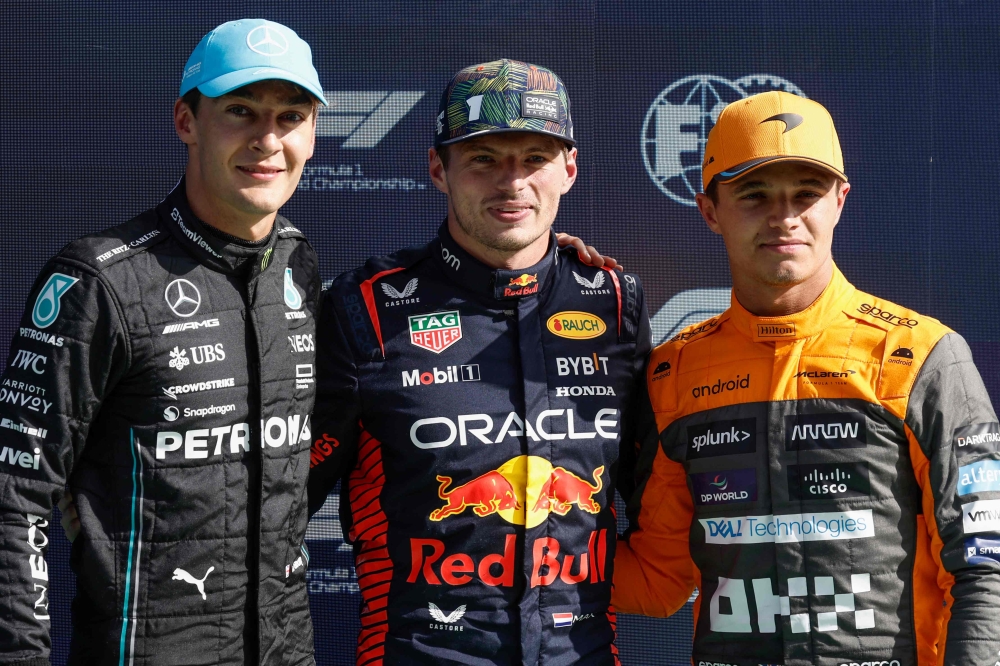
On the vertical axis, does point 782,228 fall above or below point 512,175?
below

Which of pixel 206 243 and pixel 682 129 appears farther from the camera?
pixel 682 129

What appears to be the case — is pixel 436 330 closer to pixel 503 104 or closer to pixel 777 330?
pixel 503 104

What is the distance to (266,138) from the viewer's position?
1802 mm

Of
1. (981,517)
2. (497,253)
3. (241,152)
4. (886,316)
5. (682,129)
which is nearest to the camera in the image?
(981,517)

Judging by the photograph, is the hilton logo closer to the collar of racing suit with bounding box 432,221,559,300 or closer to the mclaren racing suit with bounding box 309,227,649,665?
the mclaren racing suit with bounding box 309,227,649,665

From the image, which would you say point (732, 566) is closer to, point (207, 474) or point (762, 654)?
point (762, 654)

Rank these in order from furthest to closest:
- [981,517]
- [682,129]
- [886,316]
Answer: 1. [682,129]
2. [886,316]
3. [981,517]

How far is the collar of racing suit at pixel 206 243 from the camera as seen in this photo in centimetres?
178

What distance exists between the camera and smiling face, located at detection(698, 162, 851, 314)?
187 centimetres

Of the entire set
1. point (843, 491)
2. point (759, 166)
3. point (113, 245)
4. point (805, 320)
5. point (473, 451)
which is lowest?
point (843, 491)

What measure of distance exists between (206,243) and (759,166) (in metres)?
1.06

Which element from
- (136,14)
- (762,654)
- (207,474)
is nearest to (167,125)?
(136,14)

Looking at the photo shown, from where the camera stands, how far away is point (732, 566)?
1884mm

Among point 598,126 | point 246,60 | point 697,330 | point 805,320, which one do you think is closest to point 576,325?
point 697,330
